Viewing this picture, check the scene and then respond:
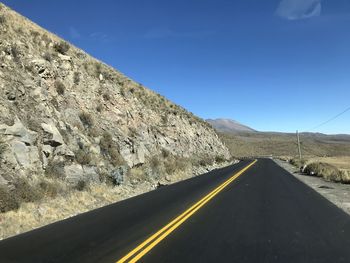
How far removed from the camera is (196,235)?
988 cm

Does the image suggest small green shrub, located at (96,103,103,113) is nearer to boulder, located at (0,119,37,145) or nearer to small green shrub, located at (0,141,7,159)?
boulder, located at (0,119,37,145)

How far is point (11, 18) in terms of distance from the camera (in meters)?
25.3

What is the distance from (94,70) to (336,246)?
2517cm

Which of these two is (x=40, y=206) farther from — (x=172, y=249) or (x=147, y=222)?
(x=172, y=249)

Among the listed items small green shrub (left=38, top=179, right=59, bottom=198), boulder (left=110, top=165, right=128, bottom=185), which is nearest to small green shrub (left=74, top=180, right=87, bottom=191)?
small green shrub (left=38, top=179, right=59, bottom=198)

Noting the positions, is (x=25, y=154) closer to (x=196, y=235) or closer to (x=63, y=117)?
(x=63, y=117)

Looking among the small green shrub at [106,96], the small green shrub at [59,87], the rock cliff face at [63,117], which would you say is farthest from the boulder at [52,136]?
the small green shrub at [106,96]

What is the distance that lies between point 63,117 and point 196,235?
1326 cm

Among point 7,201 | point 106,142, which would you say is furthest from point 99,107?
point 7,201

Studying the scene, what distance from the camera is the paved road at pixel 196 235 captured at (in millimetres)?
8109

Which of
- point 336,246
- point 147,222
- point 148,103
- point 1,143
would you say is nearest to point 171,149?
point 148,103

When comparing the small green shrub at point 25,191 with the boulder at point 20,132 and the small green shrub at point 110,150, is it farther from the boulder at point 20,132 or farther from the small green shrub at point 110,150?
the small green shrub at point 110,150

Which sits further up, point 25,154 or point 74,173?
point 25,154

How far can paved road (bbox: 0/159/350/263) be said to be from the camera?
8.11 metres
